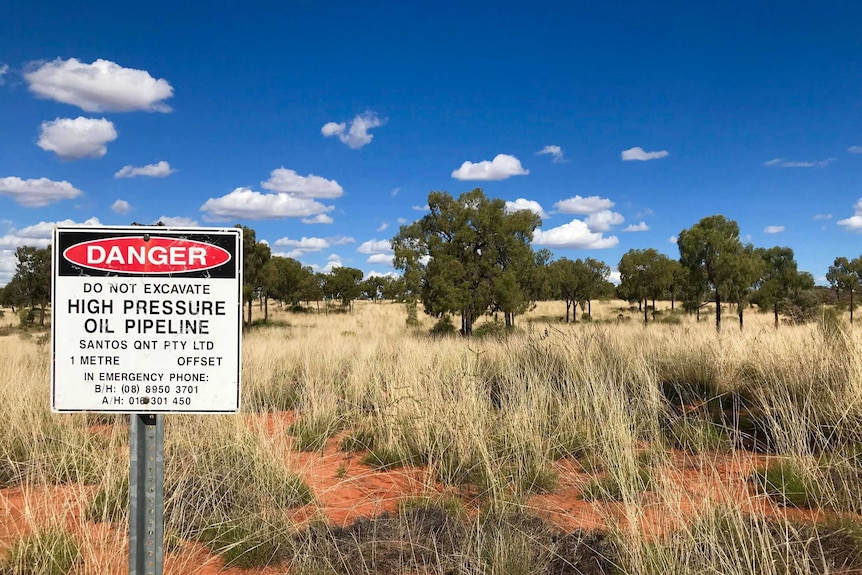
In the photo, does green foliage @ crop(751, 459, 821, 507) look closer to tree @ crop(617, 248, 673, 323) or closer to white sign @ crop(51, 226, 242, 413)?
white sign @ crop(51, 226, 242, 413)

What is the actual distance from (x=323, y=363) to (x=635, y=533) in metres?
8.52

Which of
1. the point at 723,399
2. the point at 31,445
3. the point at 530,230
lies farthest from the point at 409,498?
the point at 530,230

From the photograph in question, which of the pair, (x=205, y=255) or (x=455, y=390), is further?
(x=455, y=390)

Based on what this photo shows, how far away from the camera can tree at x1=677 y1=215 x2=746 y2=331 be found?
19797 millimetres

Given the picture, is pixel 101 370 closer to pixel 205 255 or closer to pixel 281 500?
pixel 205 255

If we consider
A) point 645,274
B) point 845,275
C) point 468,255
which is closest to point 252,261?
point 468,255

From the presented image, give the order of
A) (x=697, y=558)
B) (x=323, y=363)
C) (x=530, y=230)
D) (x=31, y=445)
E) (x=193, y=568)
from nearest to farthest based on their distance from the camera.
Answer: (x=697, y=558)
(x=193, y=568)
(x=31, y=445)
(x=323, y=363)
(x=530, y=230)

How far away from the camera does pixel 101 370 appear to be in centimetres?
238

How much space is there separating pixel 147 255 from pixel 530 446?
402 cm

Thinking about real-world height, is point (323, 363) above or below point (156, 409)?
below

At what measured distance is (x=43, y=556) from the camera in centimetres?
344

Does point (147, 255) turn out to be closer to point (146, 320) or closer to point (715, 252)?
point (146, 320)

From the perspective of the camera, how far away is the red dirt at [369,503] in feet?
11.9

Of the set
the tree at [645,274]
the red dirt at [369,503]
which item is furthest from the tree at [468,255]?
the tree at [645,274]
